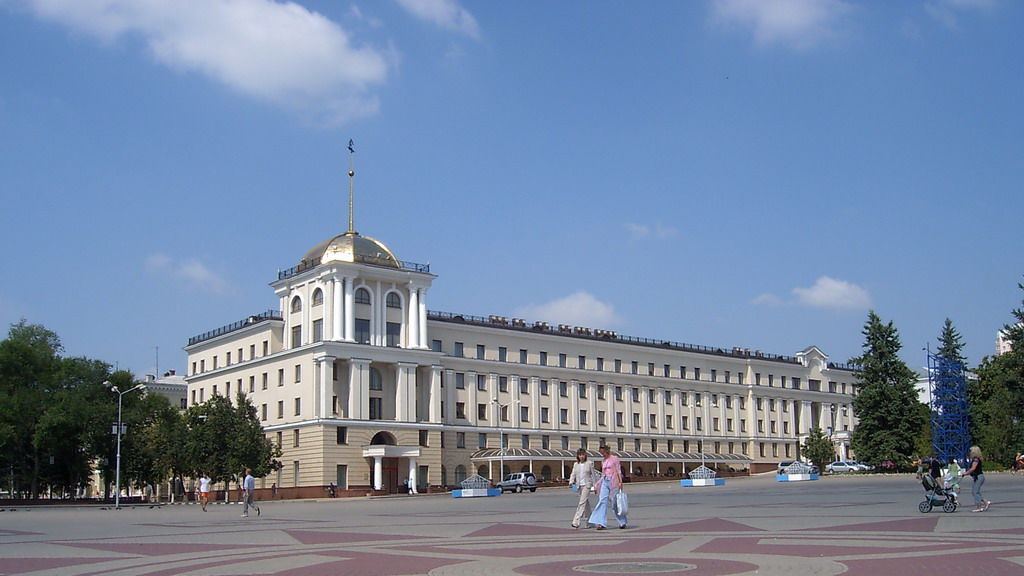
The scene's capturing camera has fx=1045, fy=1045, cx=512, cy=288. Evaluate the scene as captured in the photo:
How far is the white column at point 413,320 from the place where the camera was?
85.8 m

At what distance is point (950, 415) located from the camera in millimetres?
74312

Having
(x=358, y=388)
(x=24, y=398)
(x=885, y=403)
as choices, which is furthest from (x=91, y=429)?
(x=885, y=403)

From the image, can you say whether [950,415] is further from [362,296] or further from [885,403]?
[362,296]

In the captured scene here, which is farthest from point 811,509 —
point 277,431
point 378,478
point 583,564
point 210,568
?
point 277,431

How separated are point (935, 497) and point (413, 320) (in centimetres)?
6347

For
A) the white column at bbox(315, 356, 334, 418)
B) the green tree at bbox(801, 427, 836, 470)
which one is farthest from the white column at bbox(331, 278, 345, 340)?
the green tree at bbox(801, 427, 836, 470)

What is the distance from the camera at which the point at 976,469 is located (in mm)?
25031

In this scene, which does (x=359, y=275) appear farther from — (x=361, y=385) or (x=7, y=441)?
(x=7, y=441)

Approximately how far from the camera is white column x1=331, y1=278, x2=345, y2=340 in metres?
81.2

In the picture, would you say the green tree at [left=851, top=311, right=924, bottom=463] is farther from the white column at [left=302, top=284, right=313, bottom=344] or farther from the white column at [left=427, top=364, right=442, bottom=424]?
the white column at [left=302, top=284, right=313, bottom=344]

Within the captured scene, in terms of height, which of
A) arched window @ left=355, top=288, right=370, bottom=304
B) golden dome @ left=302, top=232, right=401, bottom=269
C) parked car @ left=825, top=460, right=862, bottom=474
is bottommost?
parked car @ left=825, top=460, right=862, bottom=474

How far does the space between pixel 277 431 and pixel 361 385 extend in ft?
27.9

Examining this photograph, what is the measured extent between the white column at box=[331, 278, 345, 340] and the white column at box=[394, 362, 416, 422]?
579cm

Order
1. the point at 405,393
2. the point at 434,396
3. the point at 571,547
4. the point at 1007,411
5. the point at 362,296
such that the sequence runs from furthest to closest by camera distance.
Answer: the point at 434,396
the point at 405,393
the point at 362,296
the point at 1007,411
the point at 571,547
